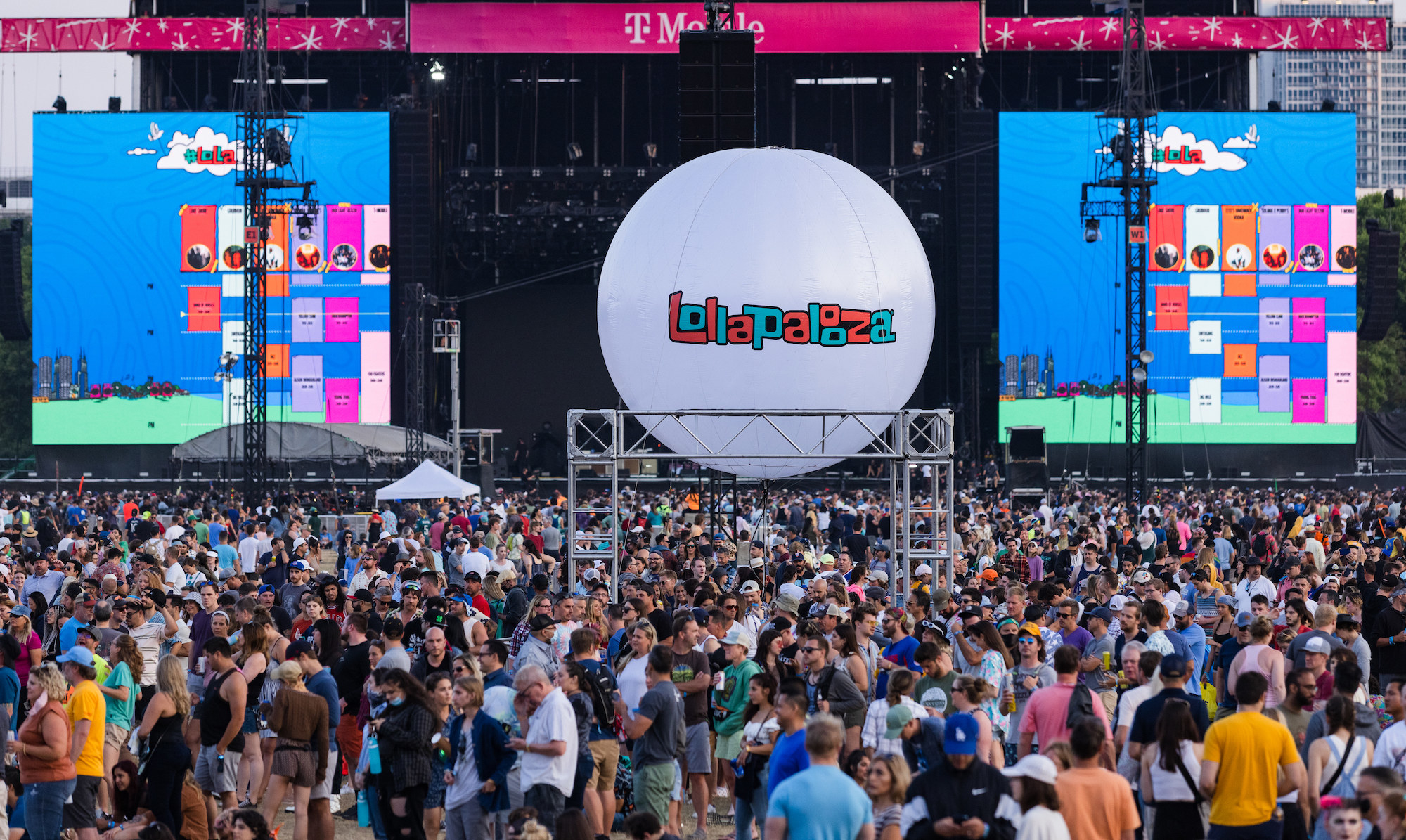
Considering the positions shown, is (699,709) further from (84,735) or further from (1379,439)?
(1379,439)

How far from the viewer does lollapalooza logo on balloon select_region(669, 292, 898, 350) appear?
1417 cm

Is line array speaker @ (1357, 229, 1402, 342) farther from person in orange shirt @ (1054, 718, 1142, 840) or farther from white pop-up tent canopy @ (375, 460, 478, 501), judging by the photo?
person in orange shirt @ (1054, 718, 1142, 840)

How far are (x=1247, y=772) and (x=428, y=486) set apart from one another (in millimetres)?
19884

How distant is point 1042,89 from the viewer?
4838 centimetres

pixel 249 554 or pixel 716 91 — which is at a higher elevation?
pixel 716 91

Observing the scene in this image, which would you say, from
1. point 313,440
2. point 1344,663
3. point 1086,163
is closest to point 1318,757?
point 1344,663

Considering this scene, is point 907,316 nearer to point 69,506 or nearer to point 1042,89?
point 69,506

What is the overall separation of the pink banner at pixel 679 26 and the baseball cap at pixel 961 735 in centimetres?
3829

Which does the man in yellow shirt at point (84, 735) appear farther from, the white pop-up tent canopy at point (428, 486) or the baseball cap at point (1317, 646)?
the white pop-up tent canopy at point (428, 486)

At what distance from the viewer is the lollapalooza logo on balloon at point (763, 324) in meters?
14.2

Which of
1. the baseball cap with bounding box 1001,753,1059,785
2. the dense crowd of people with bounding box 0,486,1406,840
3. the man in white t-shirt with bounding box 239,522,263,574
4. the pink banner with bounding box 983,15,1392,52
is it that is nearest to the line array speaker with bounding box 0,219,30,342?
the pink banner with bounding box 983,15,1392,52

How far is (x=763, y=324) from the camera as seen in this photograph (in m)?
14.2

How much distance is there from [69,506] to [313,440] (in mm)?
7547

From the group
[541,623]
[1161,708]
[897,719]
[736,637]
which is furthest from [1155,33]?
[897,719]
